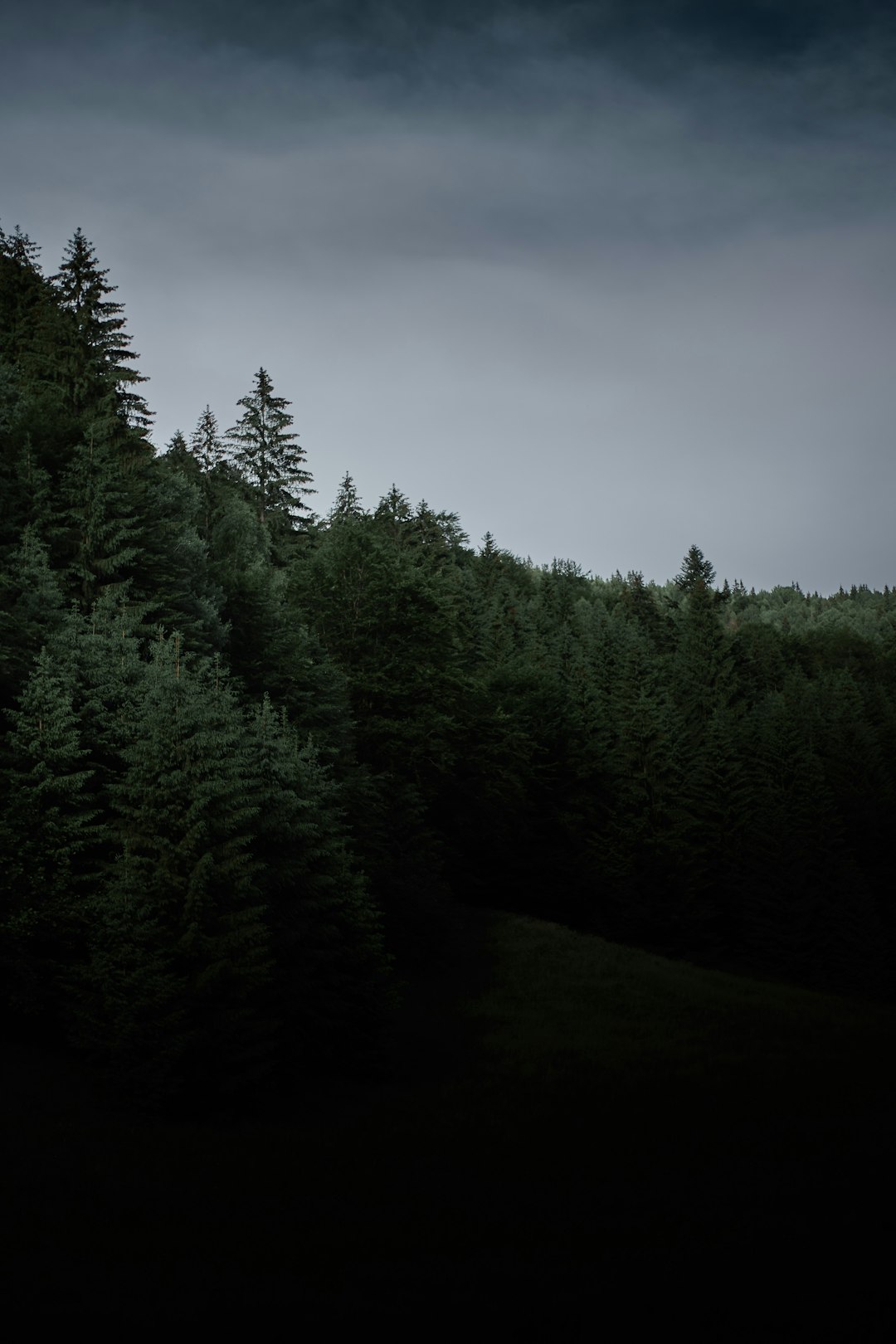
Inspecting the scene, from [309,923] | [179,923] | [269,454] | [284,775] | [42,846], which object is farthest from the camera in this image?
[269,454]

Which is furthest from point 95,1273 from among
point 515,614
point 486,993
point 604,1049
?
point 515,614

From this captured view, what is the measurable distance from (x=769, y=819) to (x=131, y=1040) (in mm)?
44385

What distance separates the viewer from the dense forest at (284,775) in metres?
18.4

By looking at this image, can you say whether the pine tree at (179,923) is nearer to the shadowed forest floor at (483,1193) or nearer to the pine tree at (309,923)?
the pine tree at (309,923)

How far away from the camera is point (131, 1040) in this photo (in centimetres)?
1689

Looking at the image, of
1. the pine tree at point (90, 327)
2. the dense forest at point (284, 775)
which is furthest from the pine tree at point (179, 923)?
the pine tree at point (90, 327)

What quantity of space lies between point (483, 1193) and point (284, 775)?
10.9 meters

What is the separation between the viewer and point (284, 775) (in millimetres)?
22156

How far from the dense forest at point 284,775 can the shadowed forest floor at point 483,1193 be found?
2.07m

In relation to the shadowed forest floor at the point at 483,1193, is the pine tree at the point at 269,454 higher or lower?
higher

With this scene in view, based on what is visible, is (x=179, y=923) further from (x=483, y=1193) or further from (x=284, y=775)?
(x=483, y=1193)

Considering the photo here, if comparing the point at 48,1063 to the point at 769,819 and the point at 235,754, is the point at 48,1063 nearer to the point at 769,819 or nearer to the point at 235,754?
the point at 235,754

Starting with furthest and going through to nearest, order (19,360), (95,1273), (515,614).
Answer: (515,614)
(19,360)
(95,1273)

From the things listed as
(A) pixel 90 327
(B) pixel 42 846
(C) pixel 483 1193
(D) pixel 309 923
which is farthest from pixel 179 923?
(A) pixel 90 327
